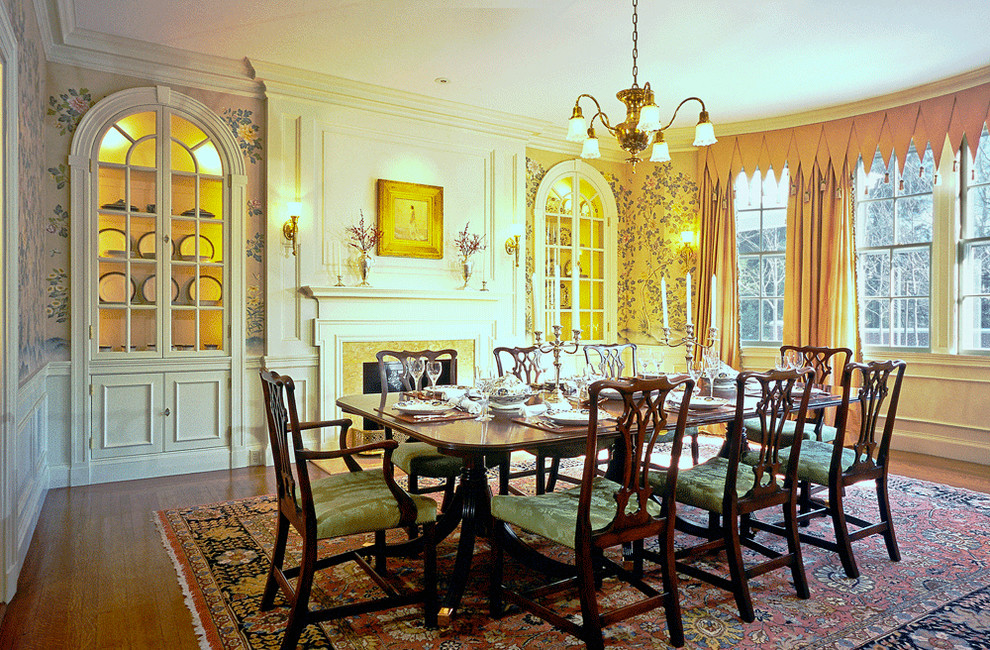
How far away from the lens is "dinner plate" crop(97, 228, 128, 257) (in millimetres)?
4379

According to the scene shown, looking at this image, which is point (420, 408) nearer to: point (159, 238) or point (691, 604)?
point (691, 604)

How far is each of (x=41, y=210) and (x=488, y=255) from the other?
10.6 ft

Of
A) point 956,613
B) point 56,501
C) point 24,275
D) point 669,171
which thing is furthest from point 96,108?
point 956,613

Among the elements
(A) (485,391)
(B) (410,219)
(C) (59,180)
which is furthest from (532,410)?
(C) (59,180)

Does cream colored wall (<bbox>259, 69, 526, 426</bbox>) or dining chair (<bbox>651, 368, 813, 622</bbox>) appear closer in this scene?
dining chair (<bbox>651, 368, 813, 622</bbox>)

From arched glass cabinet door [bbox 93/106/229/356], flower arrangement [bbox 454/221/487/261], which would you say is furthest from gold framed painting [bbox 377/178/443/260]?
arched glass cabinet door [bbox 93/106/229/356]

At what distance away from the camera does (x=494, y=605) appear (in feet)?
7.79

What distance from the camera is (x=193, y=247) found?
462 centimetres

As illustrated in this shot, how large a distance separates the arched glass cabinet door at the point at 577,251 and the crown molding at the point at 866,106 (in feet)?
4.38

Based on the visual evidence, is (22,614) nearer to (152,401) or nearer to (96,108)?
(152,401)

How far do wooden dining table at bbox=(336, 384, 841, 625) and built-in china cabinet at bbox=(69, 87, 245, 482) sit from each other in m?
2.35

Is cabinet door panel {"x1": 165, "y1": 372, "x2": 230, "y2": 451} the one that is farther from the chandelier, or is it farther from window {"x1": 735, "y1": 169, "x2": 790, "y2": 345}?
window {"x1": 735, "y1": 169, "x2": 790, "y2": 345}

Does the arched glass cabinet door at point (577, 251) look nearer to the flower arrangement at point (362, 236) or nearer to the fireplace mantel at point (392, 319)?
the fireplace mantel at point (392, 319)

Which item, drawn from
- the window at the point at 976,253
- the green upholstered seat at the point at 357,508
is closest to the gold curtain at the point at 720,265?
the window at the point at 976,253
